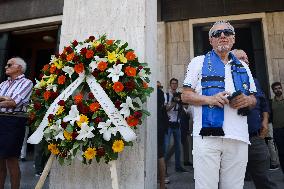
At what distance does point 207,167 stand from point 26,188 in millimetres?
3186

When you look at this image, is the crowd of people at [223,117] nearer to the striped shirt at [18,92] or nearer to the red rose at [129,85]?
the red rose at [129,85]

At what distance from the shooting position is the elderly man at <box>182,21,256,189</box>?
2.20 m

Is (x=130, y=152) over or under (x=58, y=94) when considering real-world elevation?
under

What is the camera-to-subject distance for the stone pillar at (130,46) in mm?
2992

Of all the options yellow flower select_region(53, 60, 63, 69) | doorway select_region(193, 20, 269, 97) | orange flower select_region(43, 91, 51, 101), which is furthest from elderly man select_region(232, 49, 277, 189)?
doorway select_region(193, 20, 269, 97)

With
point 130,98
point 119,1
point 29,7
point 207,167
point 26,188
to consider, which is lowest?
point 26,188

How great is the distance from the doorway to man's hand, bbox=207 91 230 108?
17.7 ft

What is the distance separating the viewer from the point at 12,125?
12.1ft

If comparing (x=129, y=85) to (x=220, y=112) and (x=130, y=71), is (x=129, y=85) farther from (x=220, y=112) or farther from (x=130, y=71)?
(x=220, y=112)

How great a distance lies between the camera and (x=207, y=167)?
2191mm

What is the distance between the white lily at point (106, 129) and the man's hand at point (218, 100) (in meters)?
0.86

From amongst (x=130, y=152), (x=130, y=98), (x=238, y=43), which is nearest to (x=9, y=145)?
(x=130, y=152)

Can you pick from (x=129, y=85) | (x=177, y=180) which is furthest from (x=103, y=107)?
(x=177, y=180)

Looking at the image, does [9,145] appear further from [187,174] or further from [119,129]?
[187,174]
